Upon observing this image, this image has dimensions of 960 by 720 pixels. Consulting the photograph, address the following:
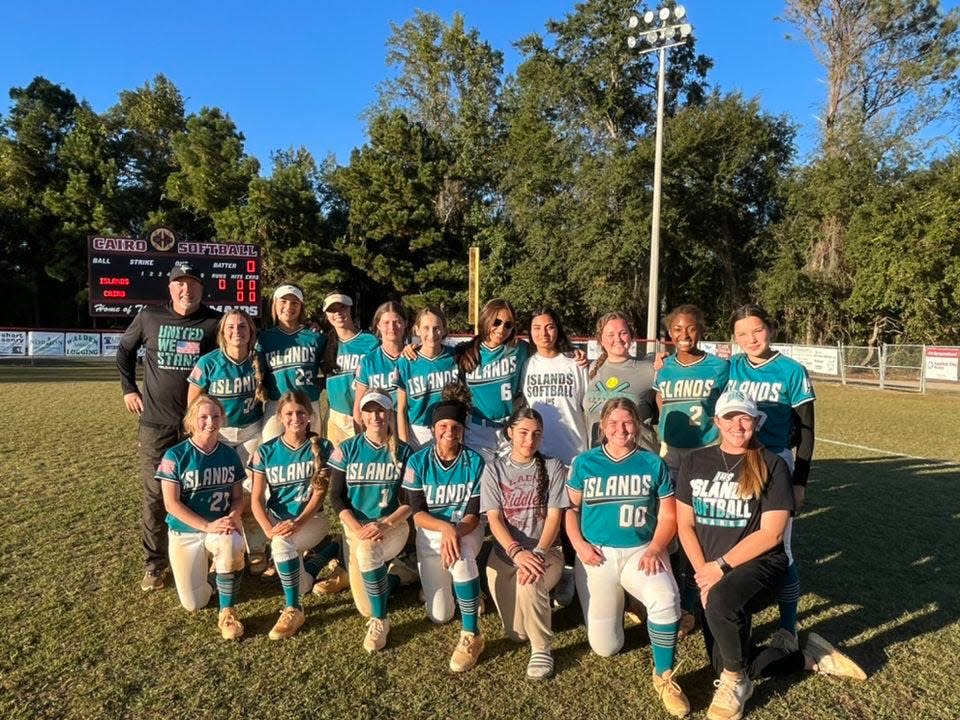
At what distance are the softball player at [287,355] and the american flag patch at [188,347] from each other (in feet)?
1.27

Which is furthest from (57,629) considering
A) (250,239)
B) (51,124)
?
(51,124)

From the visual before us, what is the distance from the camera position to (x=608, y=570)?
10.8 feet

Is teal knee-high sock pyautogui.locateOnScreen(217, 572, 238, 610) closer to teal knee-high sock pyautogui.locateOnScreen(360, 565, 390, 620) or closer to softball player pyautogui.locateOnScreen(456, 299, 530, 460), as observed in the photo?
teal knee-high sock pyautogui.locateOnScreen(360, 565, 390, 620)

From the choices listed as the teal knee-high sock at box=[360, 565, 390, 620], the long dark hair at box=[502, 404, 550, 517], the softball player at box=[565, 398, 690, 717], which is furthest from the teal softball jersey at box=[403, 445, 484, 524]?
the softball player at box=[565, 398, 690, 717]

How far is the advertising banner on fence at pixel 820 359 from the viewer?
22028 millimetres

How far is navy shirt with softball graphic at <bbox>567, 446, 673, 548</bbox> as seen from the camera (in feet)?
11.0

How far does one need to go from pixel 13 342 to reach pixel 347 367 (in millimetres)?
24460

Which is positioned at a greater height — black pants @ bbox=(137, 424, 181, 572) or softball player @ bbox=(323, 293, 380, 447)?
softball player @ bbox=(323, 293, 380, 447)

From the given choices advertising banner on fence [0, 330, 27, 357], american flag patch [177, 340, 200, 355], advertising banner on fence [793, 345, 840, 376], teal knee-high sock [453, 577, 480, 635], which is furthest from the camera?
advertising banner on fence [0, 330, 27, 357]

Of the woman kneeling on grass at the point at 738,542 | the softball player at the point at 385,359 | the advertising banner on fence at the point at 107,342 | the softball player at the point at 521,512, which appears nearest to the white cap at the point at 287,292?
the softball player at the point at 385,359

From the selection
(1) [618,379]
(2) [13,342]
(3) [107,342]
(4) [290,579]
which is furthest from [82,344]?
(1) [618,379]

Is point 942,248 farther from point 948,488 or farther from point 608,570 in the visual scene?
point 608,570

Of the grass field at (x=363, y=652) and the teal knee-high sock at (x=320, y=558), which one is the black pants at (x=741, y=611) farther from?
the teal knee-high sock at (x=320, y=558)

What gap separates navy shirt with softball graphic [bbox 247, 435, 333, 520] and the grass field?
1.98ft
